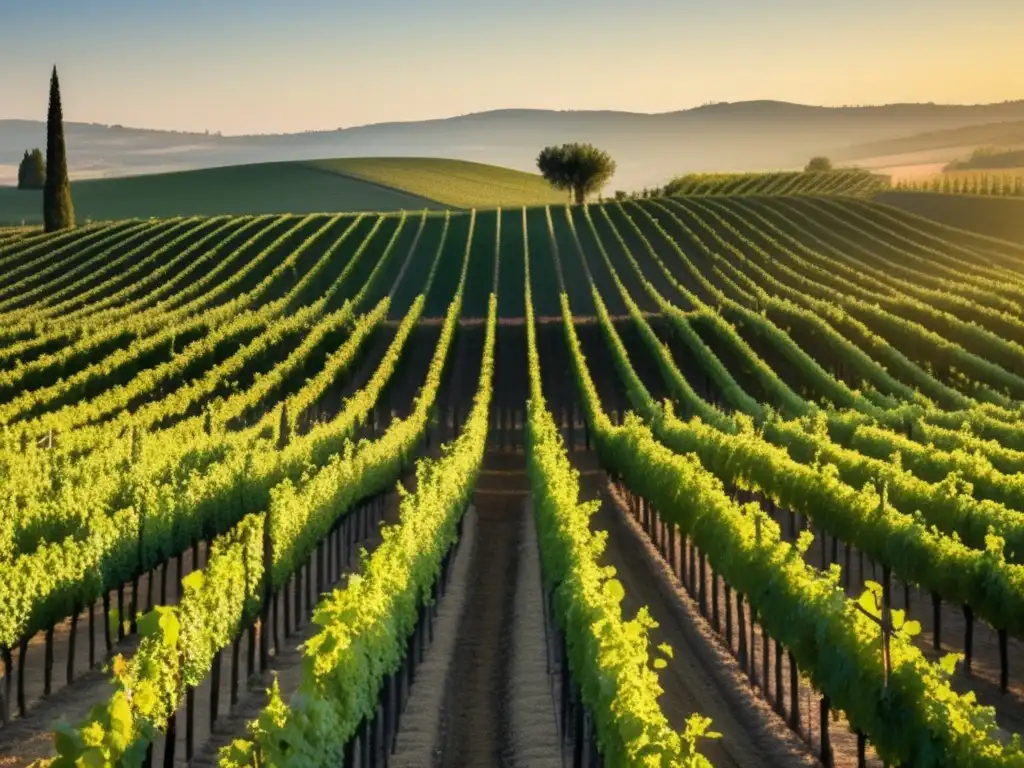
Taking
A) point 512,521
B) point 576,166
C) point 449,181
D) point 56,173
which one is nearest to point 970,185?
point 576,166

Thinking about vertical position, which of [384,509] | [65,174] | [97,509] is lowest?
[384,509]

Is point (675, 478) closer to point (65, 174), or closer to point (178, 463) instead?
point (178, 463)

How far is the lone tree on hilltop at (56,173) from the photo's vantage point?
91938 mm

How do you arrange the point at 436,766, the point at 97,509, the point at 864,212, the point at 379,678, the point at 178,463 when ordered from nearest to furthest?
the point at 379,678, the point at 436,766, the point at 97,509, the point at 178,463, the point at 864,212

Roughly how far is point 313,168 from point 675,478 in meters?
156

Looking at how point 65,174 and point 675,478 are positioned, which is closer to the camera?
point 675,478

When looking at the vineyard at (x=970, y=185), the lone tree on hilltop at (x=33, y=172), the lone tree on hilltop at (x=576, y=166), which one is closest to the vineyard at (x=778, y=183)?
the vineyard at (x=970, y=185)

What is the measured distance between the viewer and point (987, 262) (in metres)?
91.3

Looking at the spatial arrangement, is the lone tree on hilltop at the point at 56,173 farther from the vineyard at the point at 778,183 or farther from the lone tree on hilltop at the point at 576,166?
the vineyard at the point at 778,183

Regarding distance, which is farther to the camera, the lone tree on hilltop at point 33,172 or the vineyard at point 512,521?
the lone tree on hilltop at point 33,172

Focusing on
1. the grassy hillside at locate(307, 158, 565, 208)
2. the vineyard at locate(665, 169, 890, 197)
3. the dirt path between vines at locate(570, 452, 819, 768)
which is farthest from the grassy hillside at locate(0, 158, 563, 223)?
the dirt path between vines at locate(570, 452, 819, 768)

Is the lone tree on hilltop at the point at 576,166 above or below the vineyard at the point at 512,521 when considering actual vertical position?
above

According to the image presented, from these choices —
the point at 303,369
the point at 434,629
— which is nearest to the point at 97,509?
the point at 434,629

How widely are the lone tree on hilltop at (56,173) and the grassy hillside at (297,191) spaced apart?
1347 inches
